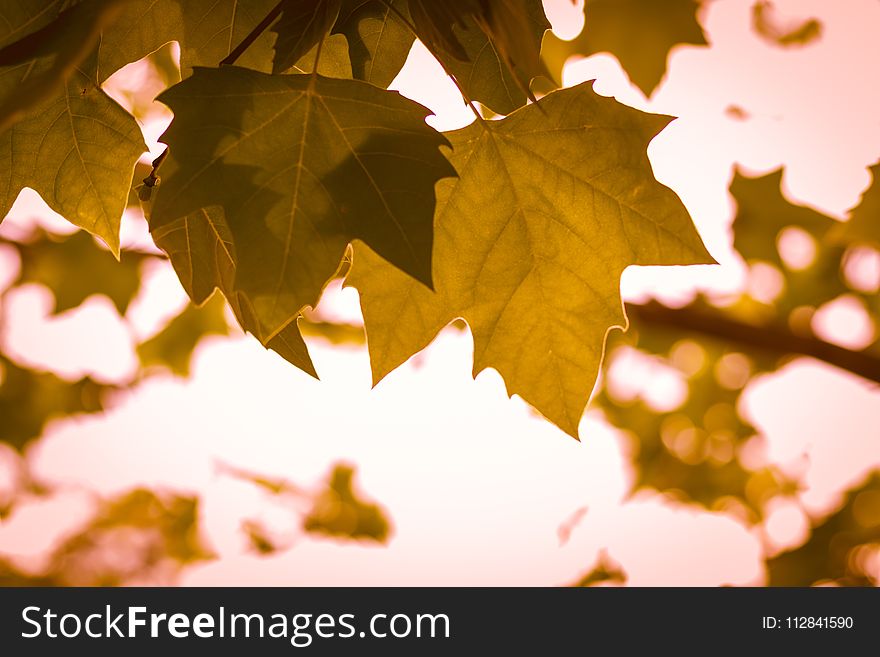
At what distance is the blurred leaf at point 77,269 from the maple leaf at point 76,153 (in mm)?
1678

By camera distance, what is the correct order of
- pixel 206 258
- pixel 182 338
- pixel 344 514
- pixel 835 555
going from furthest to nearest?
pixel 344 514
pixel 182 338
pixel 835 555
pixel 206 258

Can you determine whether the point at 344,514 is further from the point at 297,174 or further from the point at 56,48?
the point at 56,48

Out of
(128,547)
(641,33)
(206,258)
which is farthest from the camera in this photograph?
(128,547)

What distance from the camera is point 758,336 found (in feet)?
6.28

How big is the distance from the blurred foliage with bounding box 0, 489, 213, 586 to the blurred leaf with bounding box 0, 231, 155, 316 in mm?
1726

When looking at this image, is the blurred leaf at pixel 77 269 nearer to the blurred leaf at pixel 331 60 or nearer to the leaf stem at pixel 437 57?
the blurred leaf at pixel 331 60

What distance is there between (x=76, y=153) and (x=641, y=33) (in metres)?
1.31

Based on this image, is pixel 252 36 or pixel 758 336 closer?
pixel 252 36

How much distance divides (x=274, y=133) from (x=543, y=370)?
0.44 metres

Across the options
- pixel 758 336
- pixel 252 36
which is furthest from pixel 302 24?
pixel 758 336

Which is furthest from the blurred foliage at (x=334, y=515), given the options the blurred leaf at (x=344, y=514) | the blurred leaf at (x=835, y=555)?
the blurred leaf at (x=835, y=555)

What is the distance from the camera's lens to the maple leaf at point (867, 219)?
4.20 feet

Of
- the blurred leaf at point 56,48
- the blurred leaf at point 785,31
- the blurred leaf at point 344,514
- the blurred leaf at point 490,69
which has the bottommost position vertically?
the blurred leaf at point 56,48

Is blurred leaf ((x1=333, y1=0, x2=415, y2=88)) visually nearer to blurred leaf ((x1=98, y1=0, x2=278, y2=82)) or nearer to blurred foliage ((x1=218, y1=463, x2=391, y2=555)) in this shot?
blurred leaf ((x1=98, y1=0, x2=278, y2=82))
